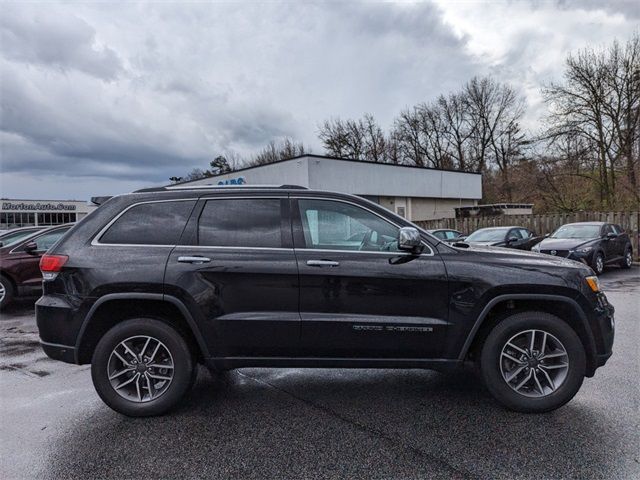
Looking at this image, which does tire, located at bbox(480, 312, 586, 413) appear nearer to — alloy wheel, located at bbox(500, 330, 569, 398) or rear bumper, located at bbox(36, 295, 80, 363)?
alloy wheel, located at bbox(500, 330, 569, 398)

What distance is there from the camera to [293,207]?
3.65 meters

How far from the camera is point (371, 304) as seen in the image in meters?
3.41

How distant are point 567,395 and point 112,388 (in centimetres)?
365

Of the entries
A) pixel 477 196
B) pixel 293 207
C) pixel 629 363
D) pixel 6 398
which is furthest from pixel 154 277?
pixel 477 196

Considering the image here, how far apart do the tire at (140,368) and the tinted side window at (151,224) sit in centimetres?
67

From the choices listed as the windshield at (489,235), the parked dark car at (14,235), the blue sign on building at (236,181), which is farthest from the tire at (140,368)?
the blue sign on building at (236,181)

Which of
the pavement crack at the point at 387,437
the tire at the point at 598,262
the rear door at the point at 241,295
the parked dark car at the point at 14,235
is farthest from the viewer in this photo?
the tire at the point at 598,262

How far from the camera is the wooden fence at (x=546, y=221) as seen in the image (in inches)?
653

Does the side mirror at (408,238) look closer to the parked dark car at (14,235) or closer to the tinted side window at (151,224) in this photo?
the tinted side window at (151,224)

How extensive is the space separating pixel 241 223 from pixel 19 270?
6949mm

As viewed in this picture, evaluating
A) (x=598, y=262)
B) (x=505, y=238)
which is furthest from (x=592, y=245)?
(x=505, y=238)

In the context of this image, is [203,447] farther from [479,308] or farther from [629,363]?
[629,363]

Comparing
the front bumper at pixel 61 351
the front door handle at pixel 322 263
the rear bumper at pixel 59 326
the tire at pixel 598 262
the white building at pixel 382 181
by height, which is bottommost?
the tire at pixel 598 262

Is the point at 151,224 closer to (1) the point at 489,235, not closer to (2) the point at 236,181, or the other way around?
(1) the point at 489,235
